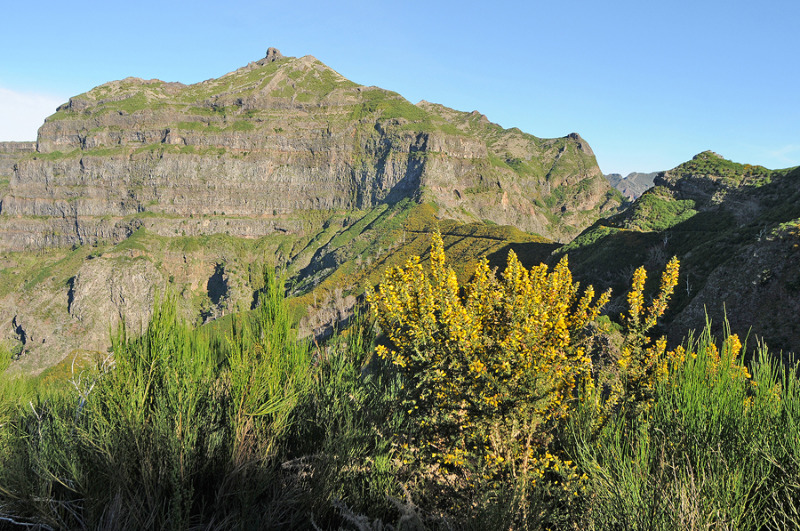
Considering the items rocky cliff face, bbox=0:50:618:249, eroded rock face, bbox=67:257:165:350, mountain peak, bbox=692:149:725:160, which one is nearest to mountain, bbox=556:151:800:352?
mountain peak, bbox=692:149:725:160

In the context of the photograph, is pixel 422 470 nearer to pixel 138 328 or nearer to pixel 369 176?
pixel 138 328

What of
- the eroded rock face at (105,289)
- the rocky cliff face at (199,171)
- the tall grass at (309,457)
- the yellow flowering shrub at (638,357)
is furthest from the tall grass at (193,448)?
the rocky cliff face at (199,171)

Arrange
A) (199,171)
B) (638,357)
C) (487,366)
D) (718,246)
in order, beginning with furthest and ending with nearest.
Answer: (199,171), (718,246), (638,357), (487,366)

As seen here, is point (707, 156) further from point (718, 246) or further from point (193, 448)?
point (193, 448)

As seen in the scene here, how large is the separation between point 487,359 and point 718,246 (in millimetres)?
39902

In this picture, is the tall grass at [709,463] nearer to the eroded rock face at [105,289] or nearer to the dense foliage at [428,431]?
the dense foliage at [428,431]

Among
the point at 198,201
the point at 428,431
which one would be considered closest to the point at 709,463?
the point at 428,431

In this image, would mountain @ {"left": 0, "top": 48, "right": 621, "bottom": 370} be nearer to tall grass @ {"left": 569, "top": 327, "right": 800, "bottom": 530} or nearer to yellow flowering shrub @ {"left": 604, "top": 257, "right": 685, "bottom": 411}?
yellow flowering shrub @ {"left": 604, "top": 257, "right": 685, "bottom": 411}

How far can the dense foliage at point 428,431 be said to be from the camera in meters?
3.81

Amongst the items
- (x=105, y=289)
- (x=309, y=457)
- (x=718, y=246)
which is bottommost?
(x=105, y=289)

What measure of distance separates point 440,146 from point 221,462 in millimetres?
186628

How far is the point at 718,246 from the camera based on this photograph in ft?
121

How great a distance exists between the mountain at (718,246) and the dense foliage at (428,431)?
9.20 feet

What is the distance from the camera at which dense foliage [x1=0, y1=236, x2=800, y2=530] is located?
3.81 m
